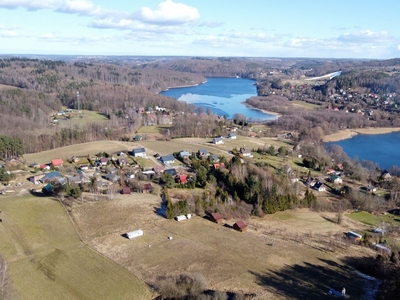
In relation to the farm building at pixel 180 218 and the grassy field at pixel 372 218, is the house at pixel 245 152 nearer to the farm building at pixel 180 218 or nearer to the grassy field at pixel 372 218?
the grassy field at pixel 372 218

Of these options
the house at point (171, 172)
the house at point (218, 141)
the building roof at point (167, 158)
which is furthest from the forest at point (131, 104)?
the house at point (171, 172)

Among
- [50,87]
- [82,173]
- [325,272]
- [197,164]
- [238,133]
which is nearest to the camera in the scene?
[325,272]

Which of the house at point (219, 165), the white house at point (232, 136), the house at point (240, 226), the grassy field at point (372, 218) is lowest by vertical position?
the grassy field at point (372, 218)

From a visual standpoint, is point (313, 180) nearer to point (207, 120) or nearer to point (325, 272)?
point (325, 272)

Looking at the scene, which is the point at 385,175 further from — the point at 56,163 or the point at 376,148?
the point at 56,163

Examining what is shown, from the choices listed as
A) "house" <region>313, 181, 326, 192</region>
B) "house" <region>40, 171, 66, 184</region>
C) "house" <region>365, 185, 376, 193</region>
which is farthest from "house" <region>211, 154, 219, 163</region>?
→ "house" <region>40, 171, 66, 184</region>

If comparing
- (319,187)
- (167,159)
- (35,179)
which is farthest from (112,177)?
(319,187)

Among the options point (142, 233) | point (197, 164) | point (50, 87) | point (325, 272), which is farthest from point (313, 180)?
point (50, 87)
